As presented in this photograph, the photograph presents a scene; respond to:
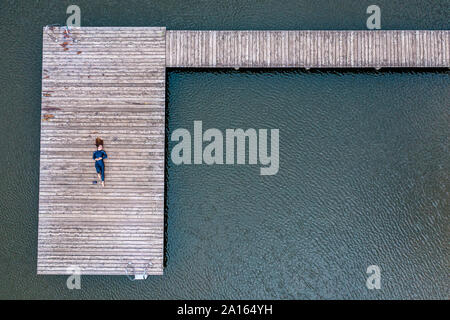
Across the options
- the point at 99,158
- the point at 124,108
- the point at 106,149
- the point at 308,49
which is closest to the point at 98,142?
the point at 106,149

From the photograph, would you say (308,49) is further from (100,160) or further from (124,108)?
(100,160)

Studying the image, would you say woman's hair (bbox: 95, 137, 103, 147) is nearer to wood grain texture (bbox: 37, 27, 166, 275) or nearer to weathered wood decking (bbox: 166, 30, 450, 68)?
wood grain texture (bbox: 37, 27, 166, 275)

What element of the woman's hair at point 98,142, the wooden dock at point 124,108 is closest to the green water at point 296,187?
the wooden dock at point 124,108

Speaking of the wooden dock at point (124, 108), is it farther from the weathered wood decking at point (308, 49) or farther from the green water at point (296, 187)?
the green water at point (296, 187)

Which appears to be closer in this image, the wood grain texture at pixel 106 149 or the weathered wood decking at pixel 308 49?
the wood grain texture at pixel 106 149

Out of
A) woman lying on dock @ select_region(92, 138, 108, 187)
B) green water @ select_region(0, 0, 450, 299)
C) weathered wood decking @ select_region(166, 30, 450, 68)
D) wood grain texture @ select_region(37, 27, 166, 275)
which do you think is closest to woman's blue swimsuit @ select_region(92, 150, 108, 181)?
woman lying on dock @ select_region(92, 138, 108, 187)
